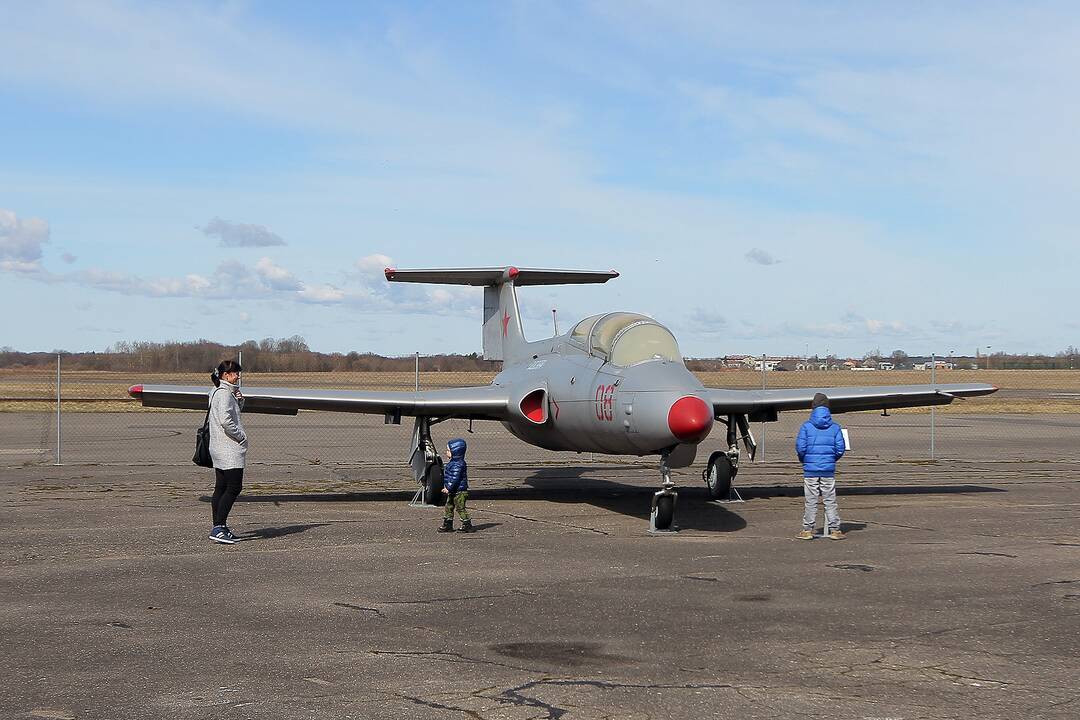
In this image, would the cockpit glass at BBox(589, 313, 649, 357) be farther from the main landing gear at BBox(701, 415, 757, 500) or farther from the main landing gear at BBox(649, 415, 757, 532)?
the main landing gear at BBox(701, 415, 757, 500)

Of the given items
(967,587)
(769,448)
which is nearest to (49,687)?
(967,587)

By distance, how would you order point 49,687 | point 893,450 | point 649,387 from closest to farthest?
point 49,687 < point 649,387 < point 893,450

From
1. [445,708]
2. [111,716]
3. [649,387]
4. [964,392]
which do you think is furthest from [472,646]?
[964,392]

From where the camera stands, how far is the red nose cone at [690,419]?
12562 millimetres

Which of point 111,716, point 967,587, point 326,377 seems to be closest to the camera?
point 111,716

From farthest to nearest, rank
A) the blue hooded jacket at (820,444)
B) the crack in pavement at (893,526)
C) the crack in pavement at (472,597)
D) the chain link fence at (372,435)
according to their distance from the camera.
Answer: the chain link fence at (372,435), the crack in pavement at (893,526), the blue hooded jacket at (820,444), the crack in pavement at (472,597)

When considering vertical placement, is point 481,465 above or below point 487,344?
below

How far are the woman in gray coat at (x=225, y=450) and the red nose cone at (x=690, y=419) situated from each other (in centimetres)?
489

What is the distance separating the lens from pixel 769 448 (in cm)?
2958

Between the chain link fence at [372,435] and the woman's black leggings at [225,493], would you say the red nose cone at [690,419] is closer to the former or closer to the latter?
the woman's black leggings at [225,493]

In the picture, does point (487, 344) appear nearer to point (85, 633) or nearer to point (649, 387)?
point (649, 387)

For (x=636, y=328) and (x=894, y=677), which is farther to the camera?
(x=636, y=328)

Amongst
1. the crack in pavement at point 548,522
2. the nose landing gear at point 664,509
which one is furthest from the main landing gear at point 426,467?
the nose landing gear at point 664,509

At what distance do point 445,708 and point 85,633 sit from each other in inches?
125
